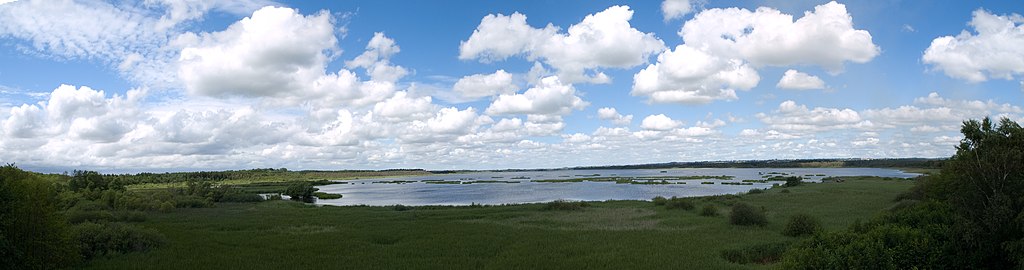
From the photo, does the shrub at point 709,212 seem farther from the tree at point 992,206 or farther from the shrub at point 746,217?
the tree at point 992,206

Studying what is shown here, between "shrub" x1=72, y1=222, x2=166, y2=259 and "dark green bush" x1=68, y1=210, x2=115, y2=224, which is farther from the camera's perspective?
"dark green bush" x1=68, y1=210, x2=115, y2=224

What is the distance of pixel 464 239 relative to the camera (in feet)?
101

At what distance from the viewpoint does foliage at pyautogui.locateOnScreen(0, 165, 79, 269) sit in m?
19.5

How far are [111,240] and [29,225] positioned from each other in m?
5.92

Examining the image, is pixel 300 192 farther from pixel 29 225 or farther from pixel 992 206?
pixel 992 206

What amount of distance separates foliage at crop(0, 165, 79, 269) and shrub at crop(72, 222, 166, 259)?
110 inches

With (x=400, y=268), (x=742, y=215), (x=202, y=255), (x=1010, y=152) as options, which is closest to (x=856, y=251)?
(x=1010, y=152)

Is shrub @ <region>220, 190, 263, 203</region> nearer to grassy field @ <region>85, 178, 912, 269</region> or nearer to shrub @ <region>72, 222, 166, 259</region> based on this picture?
grassy field @ <region>85, 178, 912, 269</region>

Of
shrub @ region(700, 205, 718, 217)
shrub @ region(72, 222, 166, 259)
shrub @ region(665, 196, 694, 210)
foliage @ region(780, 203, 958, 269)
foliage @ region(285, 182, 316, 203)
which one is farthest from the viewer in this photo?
foliage @ region(285, 182, 316, 203)

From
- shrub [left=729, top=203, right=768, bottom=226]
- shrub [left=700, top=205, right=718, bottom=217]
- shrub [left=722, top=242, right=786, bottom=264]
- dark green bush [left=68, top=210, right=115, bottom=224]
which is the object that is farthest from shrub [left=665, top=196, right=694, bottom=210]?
dark green bush [left=68, top=210, right=115, bottom=224]

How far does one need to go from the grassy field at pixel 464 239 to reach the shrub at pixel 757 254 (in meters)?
0.74

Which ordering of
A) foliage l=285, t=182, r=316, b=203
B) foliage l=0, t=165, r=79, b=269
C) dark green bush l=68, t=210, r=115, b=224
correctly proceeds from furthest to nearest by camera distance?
foliage l=285, t=182, r=316, b=203 → dark green bush l=68, t=210, r=115, b=224 → foliage l=0, t=165, r=79, b=269

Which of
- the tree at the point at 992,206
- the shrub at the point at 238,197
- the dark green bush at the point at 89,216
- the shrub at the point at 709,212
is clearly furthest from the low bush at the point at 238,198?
the tree at the point at 992,206

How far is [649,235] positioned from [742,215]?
883 centimetres
